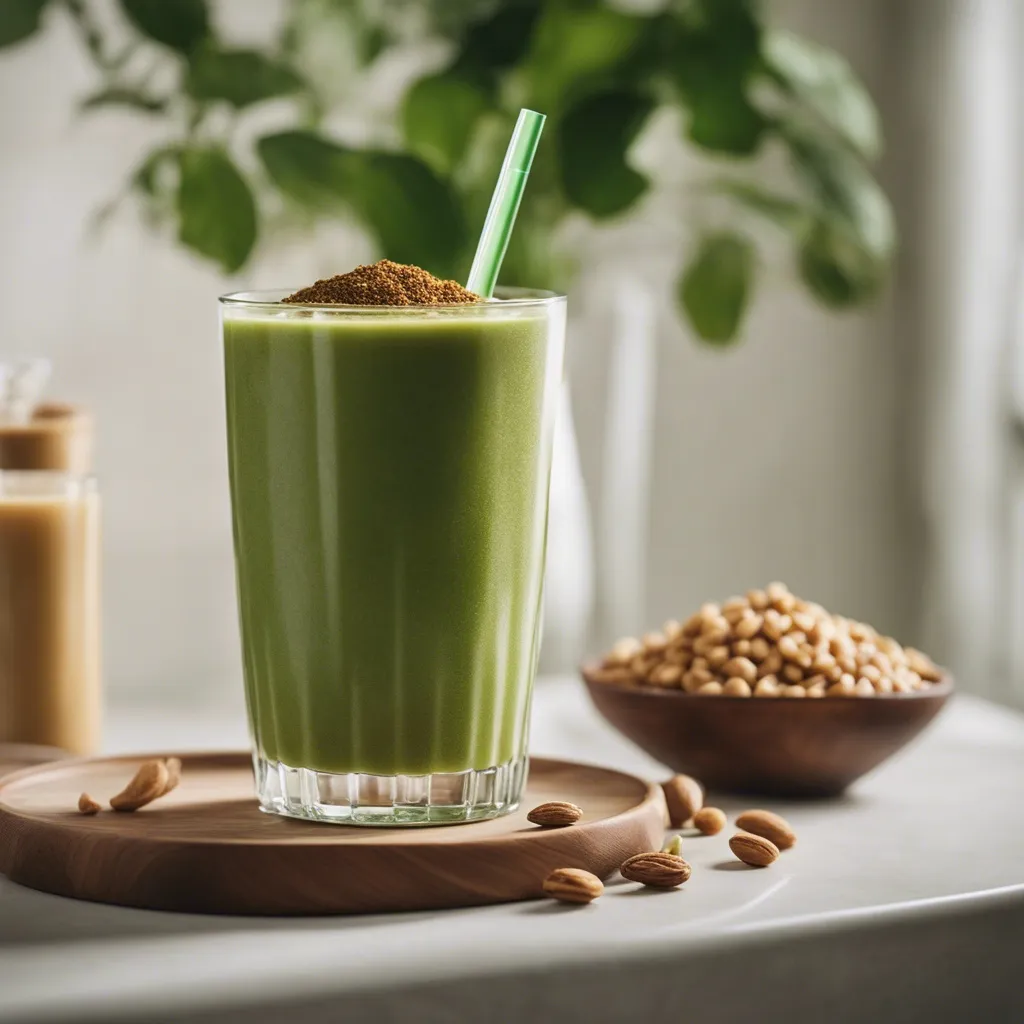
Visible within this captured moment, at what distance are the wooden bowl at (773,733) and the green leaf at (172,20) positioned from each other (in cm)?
83

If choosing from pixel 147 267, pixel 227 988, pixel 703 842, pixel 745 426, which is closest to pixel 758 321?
pixel 745 426

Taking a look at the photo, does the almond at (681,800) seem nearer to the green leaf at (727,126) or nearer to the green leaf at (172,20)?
the green leaf at (727,126)

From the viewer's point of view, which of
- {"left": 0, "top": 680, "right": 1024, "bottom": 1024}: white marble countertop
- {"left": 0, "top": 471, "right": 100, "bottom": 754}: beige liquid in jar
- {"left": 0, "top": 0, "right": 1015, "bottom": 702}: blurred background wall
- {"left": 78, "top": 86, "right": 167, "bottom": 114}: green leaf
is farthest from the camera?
{"left": 0, "top": 0, "right": 1015, "bottom": 702}: blurred background wall

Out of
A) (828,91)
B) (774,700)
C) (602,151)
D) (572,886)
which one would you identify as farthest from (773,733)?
(828,91)

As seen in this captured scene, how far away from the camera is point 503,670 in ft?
2.64

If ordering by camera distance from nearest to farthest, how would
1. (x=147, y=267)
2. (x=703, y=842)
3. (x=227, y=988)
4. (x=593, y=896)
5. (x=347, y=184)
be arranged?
(x=227, y=988) < (x=593, y=896) < (x=703, y=842) < (x=347, y=184) < (x=147, y=267)

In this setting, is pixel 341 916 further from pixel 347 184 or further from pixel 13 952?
pixel 347 184

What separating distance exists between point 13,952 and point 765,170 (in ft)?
5.83

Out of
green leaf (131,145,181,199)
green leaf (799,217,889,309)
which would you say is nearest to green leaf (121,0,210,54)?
green leaf (131,145,181,199)

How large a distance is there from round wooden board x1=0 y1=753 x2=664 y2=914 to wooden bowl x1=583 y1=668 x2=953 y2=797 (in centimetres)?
17

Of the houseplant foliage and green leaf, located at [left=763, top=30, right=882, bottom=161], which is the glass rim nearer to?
the houseplant foliage

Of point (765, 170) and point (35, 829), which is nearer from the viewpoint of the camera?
point (35, 829)

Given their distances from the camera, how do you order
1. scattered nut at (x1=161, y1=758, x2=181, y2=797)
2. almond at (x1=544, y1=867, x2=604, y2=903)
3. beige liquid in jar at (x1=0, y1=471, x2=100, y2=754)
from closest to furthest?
almond at (x1=544, y1=867, x2=604, y2=903) → scattered nut at (x1=161, y1=758, x2=181, y2=797) → beige liquid in jar at (x1=0, y1=471, x2=100, y2=754)

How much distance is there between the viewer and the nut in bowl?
95 centimetres
